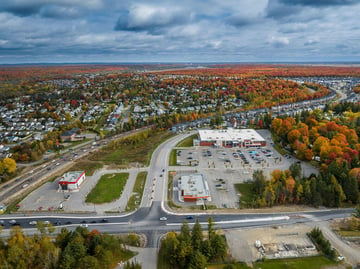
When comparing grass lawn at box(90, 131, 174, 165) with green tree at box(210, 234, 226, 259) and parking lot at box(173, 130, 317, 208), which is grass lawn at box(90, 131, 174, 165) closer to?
parking lot at box(173, 130, 317, 208)

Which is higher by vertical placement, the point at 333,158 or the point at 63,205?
the point at 333,158

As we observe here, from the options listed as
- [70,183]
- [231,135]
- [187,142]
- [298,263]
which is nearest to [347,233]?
[298,263]

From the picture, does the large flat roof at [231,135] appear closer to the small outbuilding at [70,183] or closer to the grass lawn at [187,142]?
the grass lawn at [187,142]

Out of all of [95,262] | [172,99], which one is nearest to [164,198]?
[95,262]

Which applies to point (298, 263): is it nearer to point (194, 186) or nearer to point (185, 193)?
point (185, 193)

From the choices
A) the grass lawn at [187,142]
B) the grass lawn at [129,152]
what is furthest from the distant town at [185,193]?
the grass lawn at [187,142]

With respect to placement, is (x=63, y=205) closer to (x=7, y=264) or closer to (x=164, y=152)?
(x=7, y=264)

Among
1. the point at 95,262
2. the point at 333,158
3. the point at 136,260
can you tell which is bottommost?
the point at 136,260
